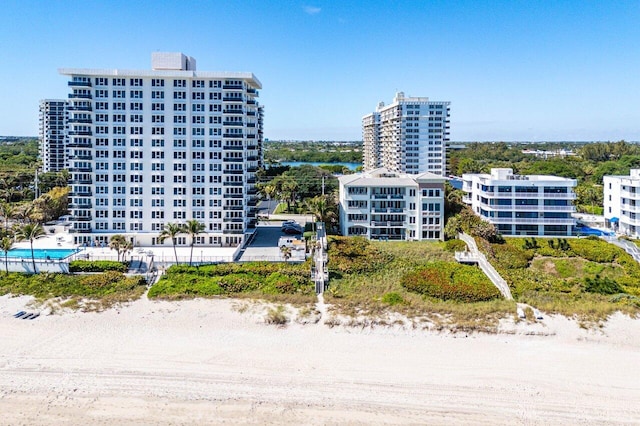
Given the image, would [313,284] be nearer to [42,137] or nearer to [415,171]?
[415,171]

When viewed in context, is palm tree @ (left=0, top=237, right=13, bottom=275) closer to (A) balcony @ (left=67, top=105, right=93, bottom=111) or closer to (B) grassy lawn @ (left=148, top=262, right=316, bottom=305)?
(B) grassy lawn @ (left=148, top=262, right=316, bottom=305)

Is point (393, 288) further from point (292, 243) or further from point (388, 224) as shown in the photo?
point (388, 224)

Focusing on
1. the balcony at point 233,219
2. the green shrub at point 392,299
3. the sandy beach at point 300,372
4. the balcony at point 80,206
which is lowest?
the sandy beach at point 300,372

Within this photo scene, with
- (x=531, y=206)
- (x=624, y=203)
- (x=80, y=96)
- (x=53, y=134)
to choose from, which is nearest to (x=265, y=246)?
(x=80, y=96)

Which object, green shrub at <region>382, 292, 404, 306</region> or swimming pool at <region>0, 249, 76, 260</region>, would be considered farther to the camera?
swimming pool at <region>0, 249, 76, 260</region>

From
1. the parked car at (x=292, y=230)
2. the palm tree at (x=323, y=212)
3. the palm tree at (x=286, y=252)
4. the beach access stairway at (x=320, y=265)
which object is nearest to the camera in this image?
the beach access stairway at (x=320, y=265)

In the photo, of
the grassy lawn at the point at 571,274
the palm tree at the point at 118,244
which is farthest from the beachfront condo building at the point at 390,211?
the palm tree at the point at 118,244

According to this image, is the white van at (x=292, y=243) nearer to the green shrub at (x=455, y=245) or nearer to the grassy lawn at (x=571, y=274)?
the green shrub at (x=455, y=245)

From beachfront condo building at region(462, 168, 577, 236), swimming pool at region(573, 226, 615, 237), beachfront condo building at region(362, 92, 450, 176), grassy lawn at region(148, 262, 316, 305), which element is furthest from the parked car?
beachfront condo building at region(362, 92, 450, 176)
